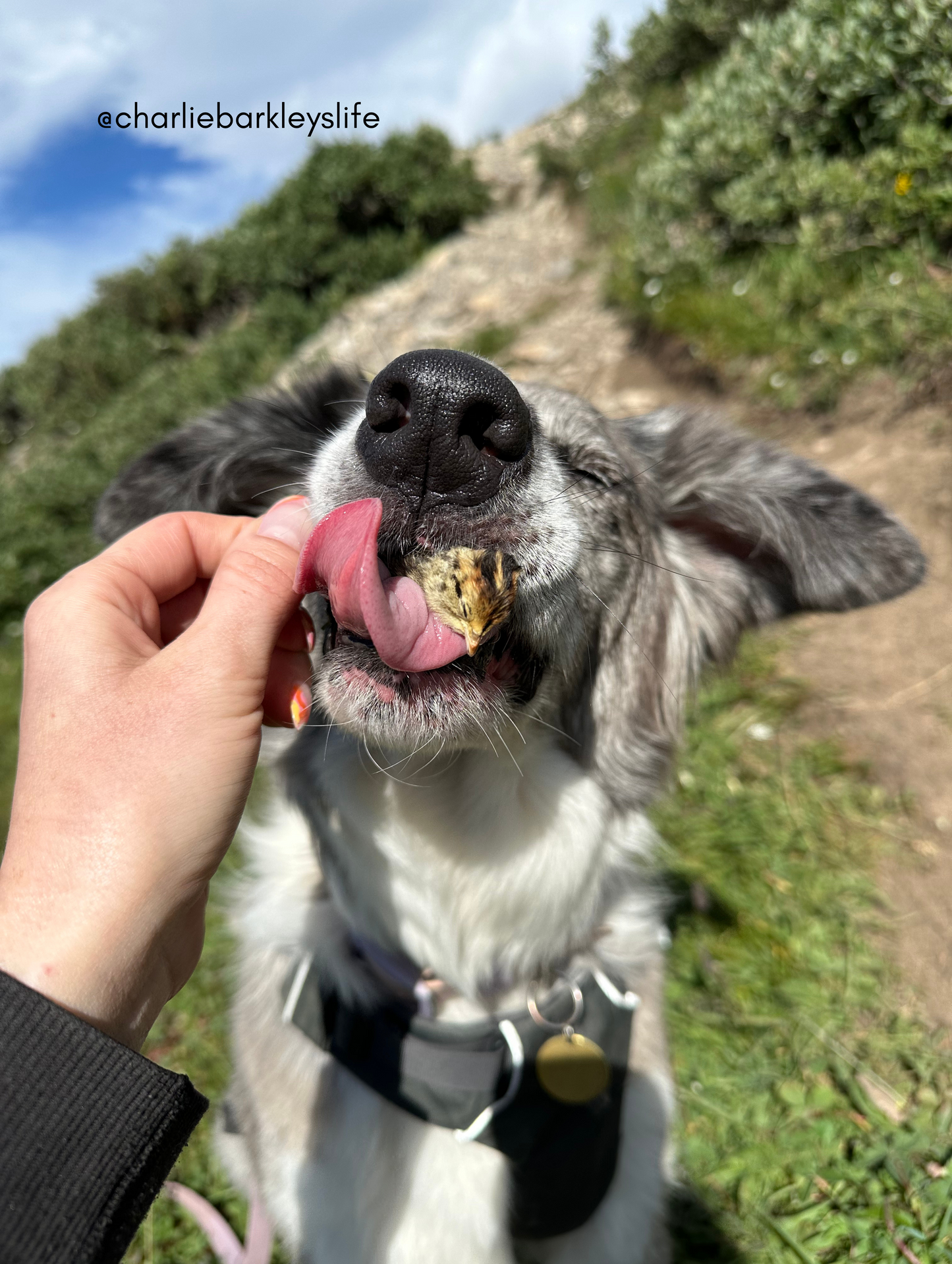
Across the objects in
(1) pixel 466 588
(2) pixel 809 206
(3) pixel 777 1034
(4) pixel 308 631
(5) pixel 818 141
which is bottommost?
(3) pixel 777 1034

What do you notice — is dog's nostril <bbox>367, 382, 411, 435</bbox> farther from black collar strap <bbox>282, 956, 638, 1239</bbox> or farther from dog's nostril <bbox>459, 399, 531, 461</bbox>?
black collar strap <bbox>282, 956, 638, 1239</bbox>

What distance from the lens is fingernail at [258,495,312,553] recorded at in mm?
1350

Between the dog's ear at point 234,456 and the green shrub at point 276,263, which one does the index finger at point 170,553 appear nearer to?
the dog's ear at point 234,456

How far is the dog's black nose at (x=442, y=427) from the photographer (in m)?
1.28

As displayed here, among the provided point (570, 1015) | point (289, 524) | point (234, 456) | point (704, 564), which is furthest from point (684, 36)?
point (570, 1015)

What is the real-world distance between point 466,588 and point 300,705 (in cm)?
43

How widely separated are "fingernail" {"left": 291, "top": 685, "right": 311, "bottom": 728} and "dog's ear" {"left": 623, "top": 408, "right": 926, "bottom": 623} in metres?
1.38

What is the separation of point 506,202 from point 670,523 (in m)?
13.3

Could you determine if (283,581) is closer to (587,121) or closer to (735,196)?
(735,196)

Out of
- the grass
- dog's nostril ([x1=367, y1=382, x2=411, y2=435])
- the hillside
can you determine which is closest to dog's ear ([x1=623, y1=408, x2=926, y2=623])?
the grass

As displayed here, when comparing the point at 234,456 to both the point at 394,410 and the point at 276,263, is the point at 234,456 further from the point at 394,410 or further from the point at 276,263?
the point at 276,263

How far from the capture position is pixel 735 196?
19.2ft

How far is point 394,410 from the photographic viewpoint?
1311mm

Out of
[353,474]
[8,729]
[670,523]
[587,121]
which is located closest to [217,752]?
[353,474]
